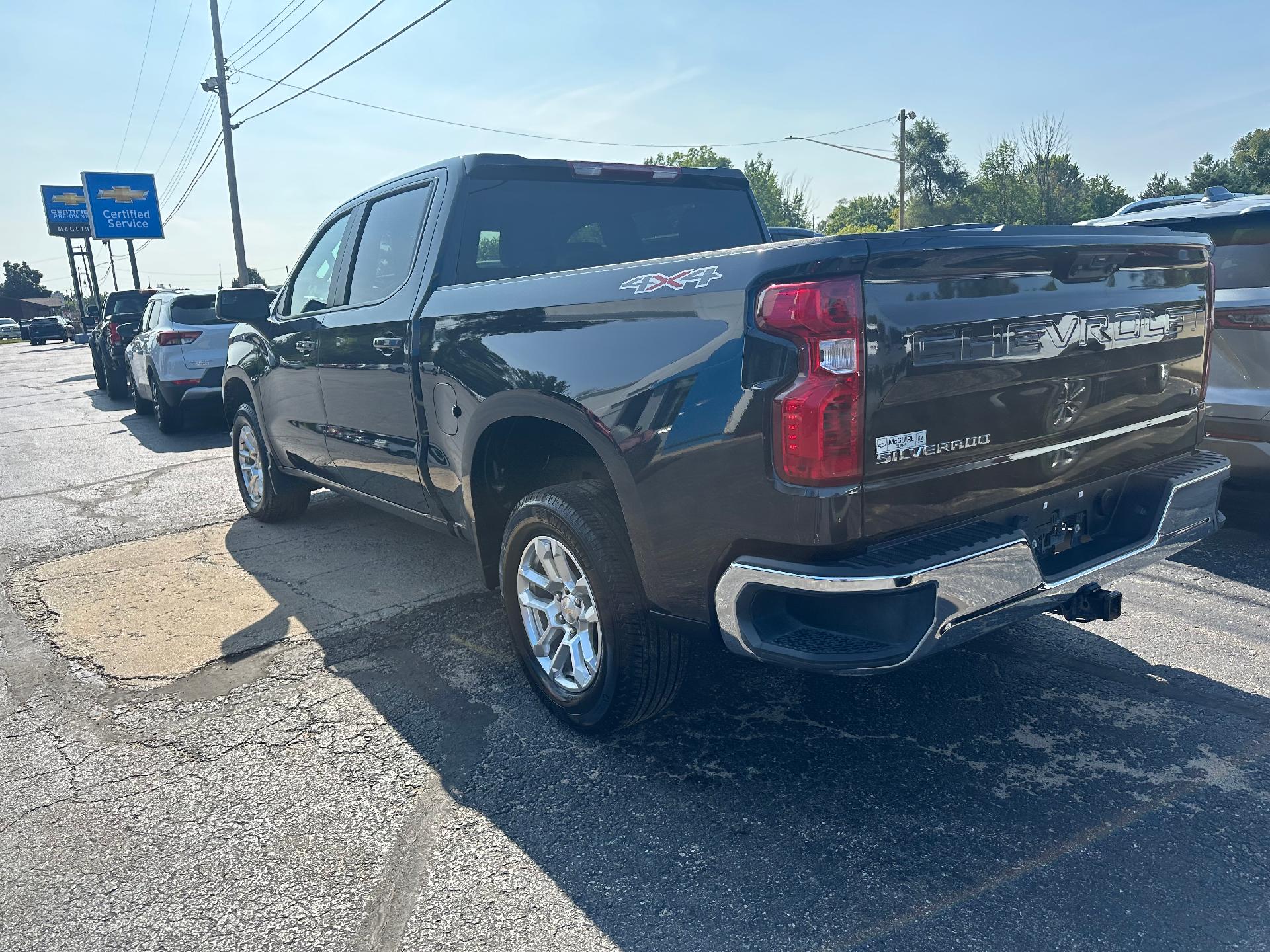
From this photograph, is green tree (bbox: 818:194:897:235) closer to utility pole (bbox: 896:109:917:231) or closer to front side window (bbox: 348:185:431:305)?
utility pole (bbox: 896:109:917:231)

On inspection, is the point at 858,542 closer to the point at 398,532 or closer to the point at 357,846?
the point at 357,846

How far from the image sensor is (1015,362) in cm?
252

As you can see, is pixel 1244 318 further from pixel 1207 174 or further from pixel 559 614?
pixel 1207 174

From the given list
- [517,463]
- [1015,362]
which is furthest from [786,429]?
[517,463]

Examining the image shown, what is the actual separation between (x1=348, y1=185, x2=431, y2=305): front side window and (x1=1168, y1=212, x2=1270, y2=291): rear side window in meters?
3.76

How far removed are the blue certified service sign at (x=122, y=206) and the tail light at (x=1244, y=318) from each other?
156 feet

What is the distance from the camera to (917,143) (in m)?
77.5

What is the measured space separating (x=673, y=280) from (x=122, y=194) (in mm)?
49110

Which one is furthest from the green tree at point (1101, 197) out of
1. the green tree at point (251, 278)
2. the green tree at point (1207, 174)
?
the green tree at point (251, 278)

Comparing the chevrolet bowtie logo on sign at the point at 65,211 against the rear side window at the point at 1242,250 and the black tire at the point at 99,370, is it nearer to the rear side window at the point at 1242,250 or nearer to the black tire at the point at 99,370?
the black tire at the point at 99,370

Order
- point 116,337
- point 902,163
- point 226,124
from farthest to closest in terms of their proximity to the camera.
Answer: point 902,163, point 226,124, point 116,337

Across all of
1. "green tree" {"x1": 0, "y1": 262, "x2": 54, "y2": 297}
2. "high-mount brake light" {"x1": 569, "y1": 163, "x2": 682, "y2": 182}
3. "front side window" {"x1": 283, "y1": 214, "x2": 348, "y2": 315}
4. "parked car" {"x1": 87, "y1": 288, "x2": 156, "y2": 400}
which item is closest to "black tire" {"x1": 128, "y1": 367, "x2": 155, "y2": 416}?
"parked car" {"x1": 87, "y1": 288, "x2": 156, "y2": 400}

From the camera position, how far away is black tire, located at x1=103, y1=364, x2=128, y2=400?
15852 millimetres

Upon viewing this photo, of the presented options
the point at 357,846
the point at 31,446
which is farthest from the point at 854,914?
the point at 31,446
